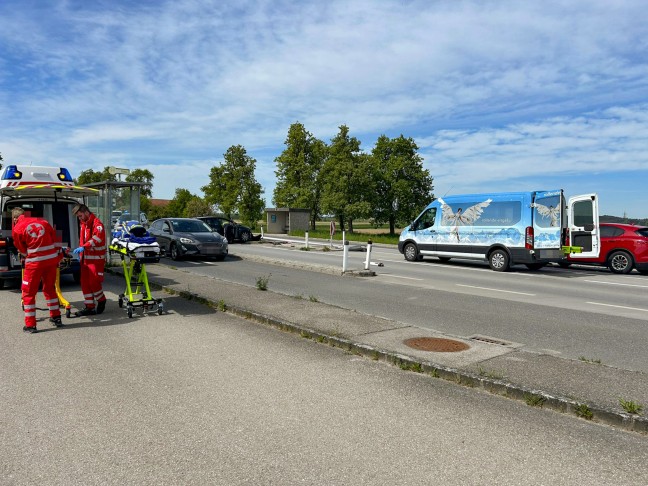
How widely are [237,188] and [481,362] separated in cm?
4959

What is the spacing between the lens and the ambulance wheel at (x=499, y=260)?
51.9 feet

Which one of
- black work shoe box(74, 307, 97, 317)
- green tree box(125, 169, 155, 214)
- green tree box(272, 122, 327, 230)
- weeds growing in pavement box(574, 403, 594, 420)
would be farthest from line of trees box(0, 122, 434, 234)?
weeds growing in pavement box(574, 403, 594, 420)

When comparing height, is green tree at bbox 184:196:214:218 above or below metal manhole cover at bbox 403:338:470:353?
above

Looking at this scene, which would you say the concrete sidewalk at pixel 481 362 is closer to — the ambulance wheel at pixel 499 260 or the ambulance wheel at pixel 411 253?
the ambulance wheel at pixel 499 260

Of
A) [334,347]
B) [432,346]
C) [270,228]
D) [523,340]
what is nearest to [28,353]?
[334,347]

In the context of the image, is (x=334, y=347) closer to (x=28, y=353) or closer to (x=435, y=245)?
(x=28, y=353)

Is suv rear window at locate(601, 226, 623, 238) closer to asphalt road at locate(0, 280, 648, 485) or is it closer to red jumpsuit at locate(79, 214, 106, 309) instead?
asphalt road at locate(0, 280, 648, 485)

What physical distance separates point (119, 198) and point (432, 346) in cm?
1368

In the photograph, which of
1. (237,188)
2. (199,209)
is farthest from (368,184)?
(199,209)

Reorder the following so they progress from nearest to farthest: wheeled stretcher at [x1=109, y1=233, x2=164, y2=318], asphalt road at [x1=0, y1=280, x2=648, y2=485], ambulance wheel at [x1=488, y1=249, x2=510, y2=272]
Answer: asphalt road at [x1=0, y1=280, x2=648, y2=485]
wheeled stretcher at [x1=109, y1=233, x2=164, y2=318]
ambulance wheel at [x1=488, y1=249, x2=510, y2=272]

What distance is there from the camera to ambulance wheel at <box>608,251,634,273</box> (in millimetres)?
15961

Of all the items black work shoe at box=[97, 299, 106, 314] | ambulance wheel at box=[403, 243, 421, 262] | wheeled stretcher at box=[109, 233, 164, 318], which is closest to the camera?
wheeled stretcher at box=[109, 233, 164, 318]

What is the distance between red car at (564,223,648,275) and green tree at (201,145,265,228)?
39576 millimetres

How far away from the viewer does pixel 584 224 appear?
596 inches
